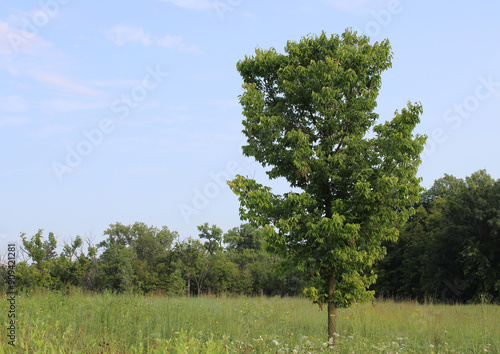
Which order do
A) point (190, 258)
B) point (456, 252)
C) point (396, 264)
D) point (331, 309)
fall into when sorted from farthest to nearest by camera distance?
point (396, 264) → point (190, 258) → point (456, 252) → point (331, 309)

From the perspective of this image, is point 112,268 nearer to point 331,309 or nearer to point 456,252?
point 456,252

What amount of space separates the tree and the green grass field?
1567 millimetres

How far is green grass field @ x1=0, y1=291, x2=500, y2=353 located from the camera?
8.23 meters

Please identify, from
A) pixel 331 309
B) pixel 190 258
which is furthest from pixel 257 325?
pixel 190 258

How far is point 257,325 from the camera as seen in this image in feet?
32.0

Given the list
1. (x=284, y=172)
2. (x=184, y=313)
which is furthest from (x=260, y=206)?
(x=184, y=313)

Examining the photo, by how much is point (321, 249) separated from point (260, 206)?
6.33 feet

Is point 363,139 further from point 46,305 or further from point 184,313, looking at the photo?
point 46,305

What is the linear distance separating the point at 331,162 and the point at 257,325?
454 centimetres

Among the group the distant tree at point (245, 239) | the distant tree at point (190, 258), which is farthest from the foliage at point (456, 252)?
the distant tree at point (245, 239)

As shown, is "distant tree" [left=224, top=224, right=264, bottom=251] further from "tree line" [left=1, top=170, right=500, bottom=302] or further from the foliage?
the foliage

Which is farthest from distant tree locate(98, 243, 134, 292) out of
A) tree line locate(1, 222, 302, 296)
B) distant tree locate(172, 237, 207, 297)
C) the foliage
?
the foliage

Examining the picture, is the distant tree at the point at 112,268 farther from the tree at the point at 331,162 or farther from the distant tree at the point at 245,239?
the tree at the point at 331,162

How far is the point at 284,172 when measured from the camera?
10922 millimetres
